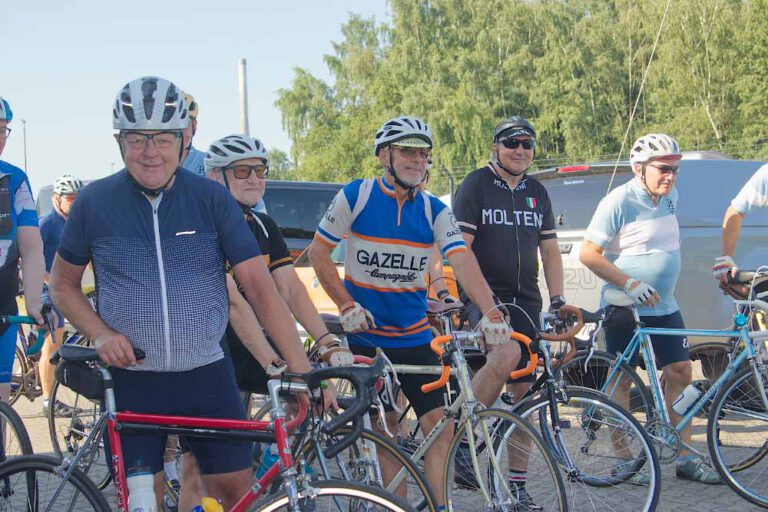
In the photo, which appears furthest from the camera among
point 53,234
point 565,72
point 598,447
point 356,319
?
point 565,72

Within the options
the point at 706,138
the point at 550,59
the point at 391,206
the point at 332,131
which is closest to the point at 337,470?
the point at 391,206

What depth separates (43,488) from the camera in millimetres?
3492

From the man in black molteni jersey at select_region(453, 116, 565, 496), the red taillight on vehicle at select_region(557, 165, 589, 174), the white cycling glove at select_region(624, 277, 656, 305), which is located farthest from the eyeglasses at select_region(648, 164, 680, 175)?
the red taillight on vehicle at select_region(557, 165, 589, 174)

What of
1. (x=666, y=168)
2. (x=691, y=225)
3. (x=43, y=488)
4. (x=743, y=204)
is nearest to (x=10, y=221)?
(x=43, y=488)

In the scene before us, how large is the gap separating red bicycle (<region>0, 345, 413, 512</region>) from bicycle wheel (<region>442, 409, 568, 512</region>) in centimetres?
122

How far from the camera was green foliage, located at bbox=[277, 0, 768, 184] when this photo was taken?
143 ft

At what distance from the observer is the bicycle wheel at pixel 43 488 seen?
3375 millimetres

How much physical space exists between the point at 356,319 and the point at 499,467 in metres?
0.98

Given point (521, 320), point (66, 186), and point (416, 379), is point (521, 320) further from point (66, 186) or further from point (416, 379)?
point (66, 186)

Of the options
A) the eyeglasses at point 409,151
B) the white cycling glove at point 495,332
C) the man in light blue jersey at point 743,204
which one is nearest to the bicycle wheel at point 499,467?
the white cycling glove at point 495,332

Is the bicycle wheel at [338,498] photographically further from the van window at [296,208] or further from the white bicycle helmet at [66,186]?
the van window at [296,208]

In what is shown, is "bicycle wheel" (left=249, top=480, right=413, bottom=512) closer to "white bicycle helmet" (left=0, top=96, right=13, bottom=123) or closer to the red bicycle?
the red bicycle

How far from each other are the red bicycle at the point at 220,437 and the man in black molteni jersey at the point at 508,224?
2.51 metres

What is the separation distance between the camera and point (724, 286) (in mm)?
6289
